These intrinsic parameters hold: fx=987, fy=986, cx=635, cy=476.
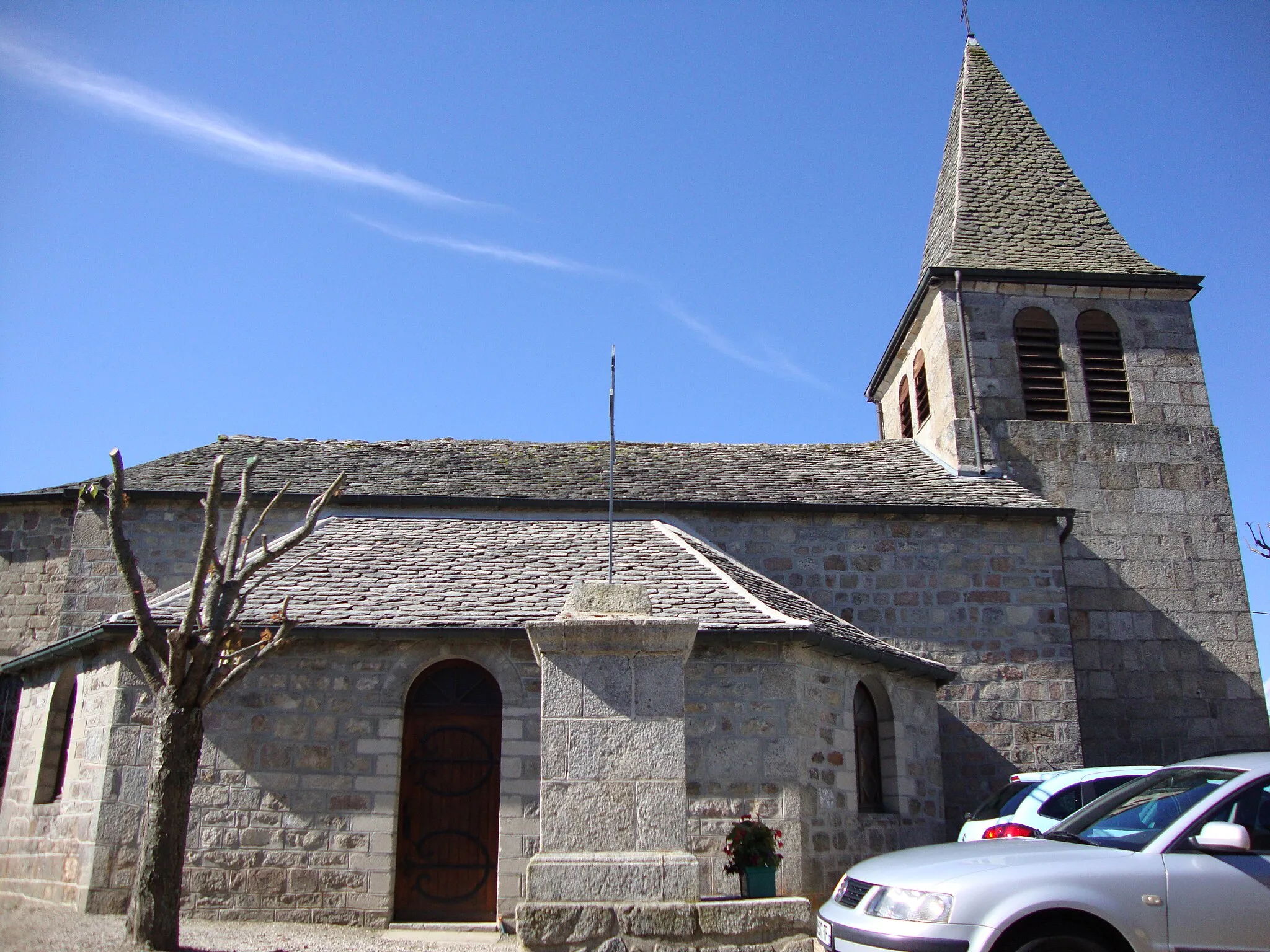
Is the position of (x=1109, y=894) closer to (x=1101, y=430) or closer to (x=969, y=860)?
(x=969, y=860)

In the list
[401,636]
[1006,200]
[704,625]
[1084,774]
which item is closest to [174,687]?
[401,636]

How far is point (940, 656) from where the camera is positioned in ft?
44.9

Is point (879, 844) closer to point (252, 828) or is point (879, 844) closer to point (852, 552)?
point (852, 552)

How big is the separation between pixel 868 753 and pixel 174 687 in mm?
7597

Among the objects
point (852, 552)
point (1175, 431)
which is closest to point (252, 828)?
point (852, 552)

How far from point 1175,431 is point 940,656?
20.5 feet

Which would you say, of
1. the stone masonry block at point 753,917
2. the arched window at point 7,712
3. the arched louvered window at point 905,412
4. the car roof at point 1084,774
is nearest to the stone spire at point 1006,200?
the arched louvered window at point 905,412

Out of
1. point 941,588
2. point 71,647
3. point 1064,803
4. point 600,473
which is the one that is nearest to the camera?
point 1064,803

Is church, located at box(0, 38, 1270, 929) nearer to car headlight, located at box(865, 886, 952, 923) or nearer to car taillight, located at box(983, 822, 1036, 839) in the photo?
car headlight, located at box(865, 886, 952, 923)

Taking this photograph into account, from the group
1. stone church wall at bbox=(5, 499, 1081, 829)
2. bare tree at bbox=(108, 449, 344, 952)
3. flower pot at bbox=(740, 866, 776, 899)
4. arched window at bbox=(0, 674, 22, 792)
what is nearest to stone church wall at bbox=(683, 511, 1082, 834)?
stone church wall at bbox=(5, 499, 1081, 829)

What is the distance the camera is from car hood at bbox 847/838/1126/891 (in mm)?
4879

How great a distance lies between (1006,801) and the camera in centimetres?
920

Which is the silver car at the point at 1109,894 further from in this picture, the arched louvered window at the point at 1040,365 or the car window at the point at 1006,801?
the arched louvered window at the point at 1040,365

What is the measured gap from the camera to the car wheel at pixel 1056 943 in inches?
183
